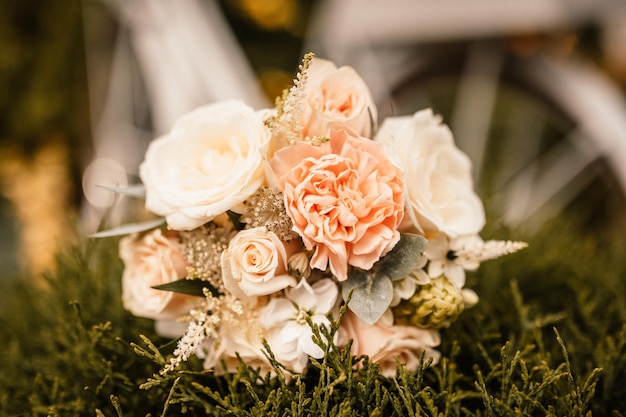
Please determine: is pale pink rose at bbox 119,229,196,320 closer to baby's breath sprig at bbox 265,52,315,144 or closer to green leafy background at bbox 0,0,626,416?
green leafy background at bbox 0,0,626,416

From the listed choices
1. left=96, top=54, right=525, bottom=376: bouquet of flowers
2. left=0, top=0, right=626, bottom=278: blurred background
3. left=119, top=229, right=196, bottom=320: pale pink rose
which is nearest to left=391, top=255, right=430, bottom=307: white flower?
left=96, top=54, right=525, bottom=376: bouquet of flowers

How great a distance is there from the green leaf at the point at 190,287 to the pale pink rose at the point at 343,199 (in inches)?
5.8

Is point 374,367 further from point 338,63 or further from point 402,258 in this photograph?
point 338,63

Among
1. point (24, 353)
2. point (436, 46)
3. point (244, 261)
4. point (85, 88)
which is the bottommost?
point (24, 353)

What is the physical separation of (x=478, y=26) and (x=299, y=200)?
138 centimetres

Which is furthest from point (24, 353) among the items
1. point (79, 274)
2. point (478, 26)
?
point (478, 26)

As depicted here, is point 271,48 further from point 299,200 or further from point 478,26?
point 299,200

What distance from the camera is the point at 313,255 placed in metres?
0.61

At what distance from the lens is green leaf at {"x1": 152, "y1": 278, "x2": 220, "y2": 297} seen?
0.65 metres

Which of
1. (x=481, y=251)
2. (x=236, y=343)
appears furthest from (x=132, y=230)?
(x=481, y=251)

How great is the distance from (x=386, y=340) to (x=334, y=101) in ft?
0.93

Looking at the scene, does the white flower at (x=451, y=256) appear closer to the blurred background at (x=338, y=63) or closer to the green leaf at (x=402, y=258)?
the green leaf at (x=402, y=258)

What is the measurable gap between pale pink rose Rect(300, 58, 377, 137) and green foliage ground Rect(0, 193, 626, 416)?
257 mm

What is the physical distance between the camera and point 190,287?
66cm
